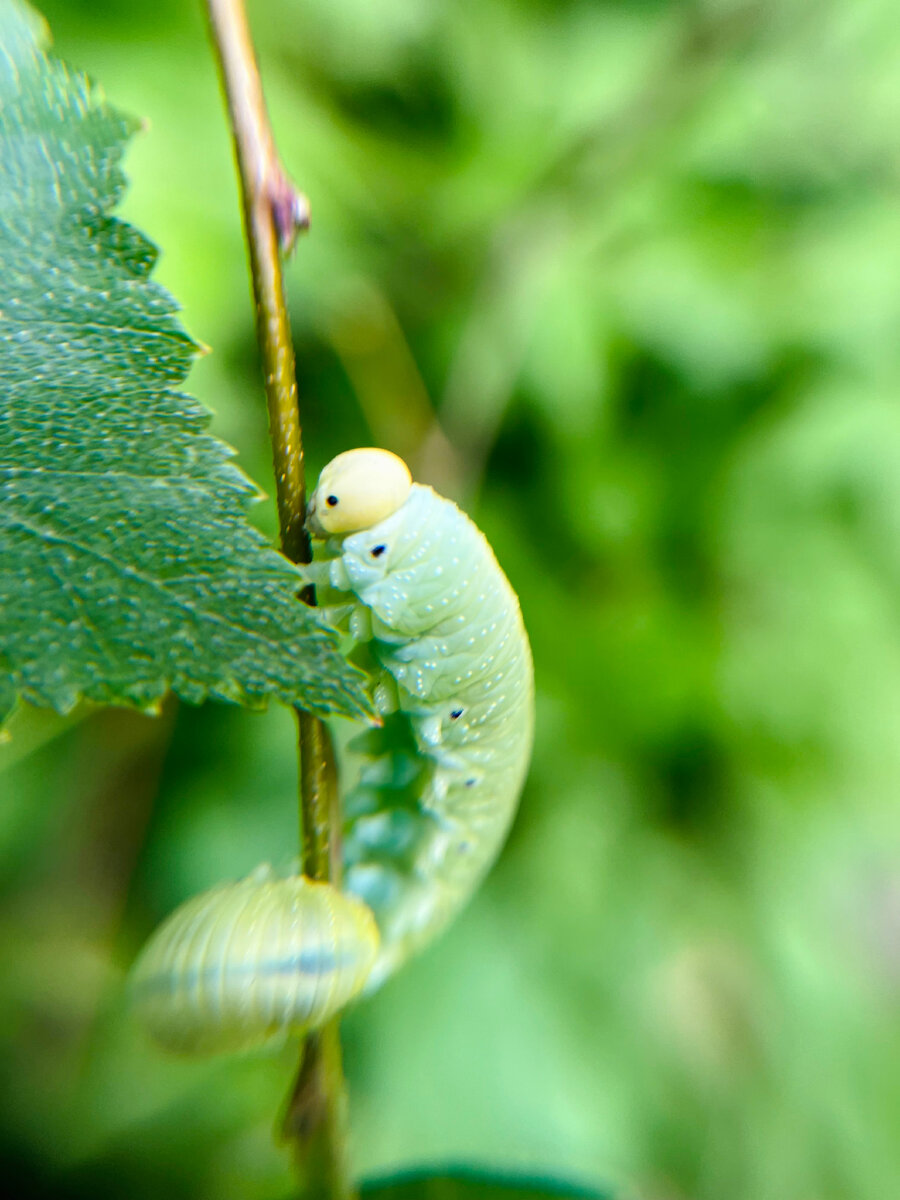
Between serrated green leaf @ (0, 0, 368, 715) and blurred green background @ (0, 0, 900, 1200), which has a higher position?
serrated green leaf @ (0, 0, 368, 715)

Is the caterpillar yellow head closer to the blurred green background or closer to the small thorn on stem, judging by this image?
the small thorn on stem

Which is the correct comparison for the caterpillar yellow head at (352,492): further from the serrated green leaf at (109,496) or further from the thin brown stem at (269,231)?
the serrated green leaf at (109,496)

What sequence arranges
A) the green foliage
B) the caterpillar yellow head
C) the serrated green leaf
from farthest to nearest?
the green foliage → the caterpillar yellow head → the serrated green leaf

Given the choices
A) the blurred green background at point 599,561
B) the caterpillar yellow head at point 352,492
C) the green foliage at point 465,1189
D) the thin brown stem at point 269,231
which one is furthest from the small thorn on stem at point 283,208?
the blurred green background at point 599,561

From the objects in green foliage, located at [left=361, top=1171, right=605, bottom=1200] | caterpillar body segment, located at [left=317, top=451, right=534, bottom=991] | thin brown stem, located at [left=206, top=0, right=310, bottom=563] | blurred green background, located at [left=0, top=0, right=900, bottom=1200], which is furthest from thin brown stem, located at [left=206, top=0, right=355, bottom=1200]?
blurred green background, located at [left=0, top=0, right=900, bottom=1200]

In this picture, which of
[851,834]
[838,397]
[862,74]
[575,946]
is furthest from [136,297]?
[862,74]
